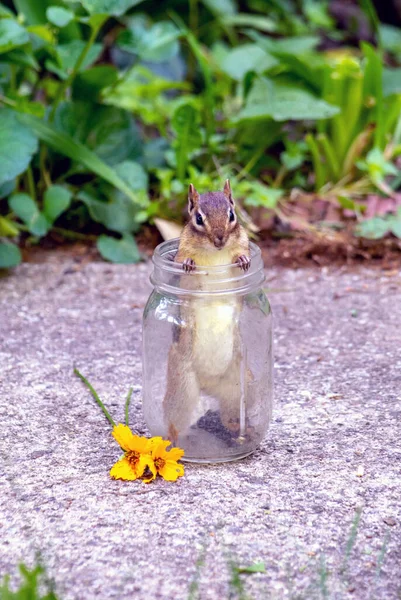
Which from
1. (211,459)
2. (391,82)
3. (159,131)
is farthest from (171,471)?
(391,82)

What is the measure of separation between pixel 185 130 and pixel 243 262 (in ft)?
7.15

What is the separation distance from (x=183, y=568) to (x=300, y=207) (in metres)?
3.01

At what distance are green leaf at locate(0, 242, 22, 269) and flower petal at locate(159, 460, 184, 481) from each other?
1.93 m

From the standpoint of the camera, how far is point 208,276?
8.30ft

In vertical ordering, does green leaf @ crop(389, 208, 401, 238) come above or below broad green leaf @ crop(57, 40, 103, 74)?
below

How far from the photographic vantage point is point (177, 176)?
15.6 feet

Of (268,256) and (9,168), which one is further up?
(9,168)

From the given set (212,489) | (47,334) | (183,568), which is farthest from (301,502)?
(47,334)

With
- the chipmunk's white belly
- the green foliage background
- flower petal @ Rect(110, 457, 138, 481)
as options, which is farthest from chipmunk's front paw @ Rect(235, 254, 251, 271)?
the green foliage background

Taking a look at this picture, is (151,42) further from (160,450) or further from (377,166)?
(160,450)

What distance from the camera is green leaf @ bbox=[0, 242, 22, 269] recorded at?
13.8 ft

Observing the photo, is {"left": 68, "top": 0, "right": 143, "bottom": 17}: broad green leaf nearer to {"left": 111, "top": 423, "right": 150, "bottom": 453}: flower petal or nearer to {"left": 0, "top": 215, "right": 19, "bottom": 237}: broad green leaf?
{"left": 0, "top": 215, "right": 19, "bottom": 237}: broad green leaf

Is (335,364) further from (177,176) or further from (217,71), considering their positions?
(217,71)

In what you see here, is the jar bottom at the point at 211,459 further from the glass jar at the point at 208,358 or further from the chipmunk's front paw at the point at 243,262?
the chipmunk's front paw at the point at 243,262
